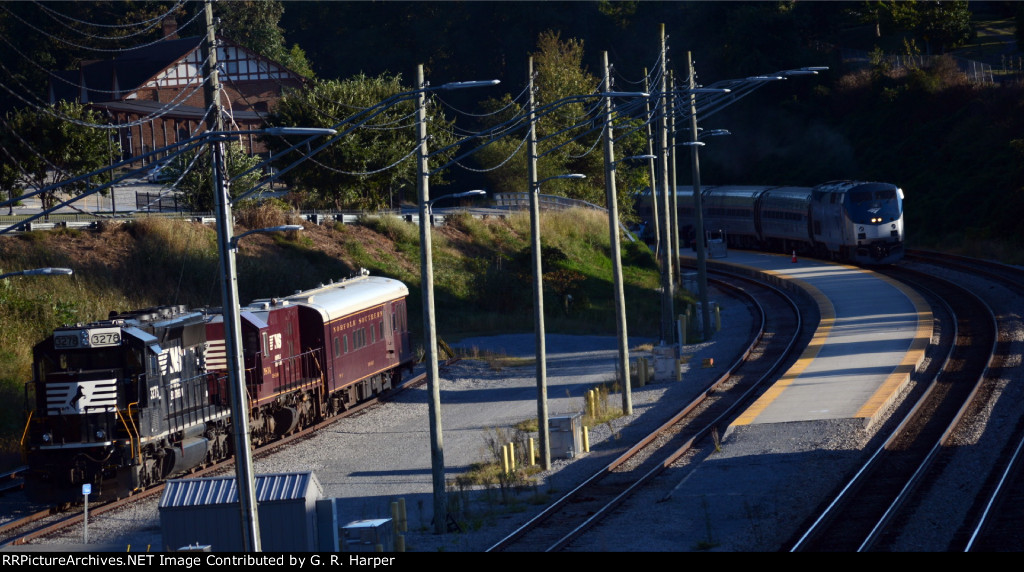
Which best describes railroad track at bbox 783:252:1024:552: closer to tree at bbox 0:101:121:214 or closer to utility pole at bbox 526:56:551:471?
utility pole at bbox 526:56:551:471

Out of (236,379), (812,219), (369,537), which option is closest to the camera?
(236,379)

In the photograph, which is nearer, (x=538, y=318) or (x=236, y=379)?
(x=236, y=379)

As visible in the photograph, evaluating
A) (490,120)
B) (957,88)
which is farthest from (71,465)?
(957,88)

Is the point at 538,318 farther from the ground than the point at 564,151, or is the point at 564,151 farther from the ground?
the point at 564,151

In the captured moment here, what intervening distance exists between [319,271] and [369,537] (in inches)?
1350

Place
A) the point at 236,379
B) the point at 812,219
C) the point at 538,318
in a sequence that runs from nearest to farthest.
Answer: the point at 236,379
the point at 538,318
the point at 812,219

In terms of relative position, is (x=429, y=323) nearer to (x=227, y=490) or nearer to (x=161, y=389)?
(x=227, y=490)

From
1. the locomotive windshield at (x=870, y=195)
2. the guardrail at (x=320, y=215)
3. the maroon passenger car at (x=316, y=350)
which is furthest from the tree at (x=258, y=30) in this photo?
the maroon passenger car at (x=316, y=350)

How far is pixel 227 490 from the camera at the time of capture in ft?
57.3

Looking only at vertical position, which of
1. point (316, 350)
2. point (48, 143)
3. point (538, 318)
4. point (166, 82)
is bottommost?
point (316, 350)

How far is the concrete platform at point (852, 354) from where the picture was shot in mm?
27906

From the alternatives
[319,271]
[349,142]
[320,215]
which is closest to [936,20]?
[349,142]

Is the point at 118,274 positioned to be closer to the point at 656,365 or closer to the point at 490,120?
the point at 656,365

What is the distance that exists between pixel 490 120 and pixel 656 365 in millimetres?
56756
